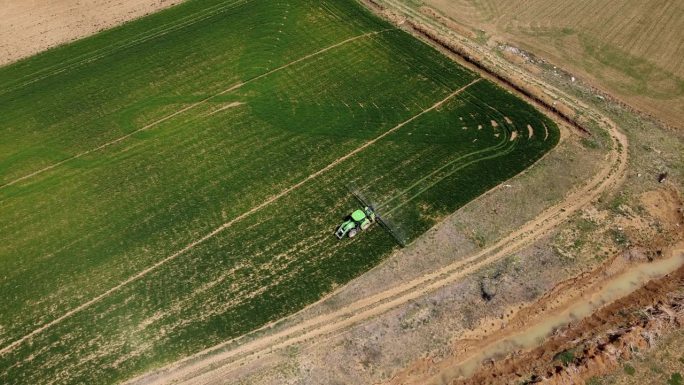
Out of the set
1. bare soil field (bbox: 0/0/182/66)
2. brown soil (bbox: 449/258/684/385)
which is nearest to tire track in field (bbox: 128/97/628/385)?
brown soil (bbox: 449/258/684/385)

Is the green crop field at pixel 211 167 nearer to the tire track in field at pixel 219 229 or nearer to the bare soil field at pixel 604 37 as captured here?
the tire track in field at pixel 219 229

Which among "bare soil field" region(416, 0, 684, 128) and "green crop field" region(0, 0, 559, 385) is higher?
"bare soil field" region(416, 0, 684, 128)

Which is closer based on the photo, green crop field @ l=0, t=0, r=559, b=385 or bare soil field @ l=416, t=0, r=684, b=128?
green crop field @ l=0, t=0, r=559, b=385

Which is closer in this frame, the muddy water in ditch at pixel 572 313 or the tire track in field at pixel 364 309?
the tire track in field at pixel 364 309

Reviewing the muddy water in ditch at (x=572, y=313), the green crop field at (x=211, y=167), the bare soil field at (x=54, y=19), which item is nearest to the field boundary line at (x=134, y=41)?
the green crop field at (x=211, y=167)

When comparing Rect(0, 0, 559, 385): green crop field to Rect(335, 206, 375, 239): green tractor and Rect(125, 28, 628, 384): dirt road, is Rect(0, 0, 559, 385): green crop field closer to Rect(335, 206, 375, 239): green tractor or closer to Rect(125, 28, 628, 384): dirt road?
Rect(335, 206, 375, 239): green tractor

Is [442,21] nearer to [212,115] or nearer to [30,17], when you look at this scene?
[212,115]

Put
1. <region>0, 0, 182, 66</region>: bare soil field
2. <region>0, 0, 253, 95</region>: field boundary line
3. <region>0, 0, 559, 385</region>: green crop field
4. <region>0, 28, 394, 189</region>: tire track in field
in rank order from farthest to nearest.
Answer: <region>0, 0, 182, 66</region>: bare soil field
<region>0, 0, 253, 95</region>: field boundary line
<region>0, 28, 394, 189</region>: tire track in field
<region>0, 0, 559, 385</region>: green crop field
